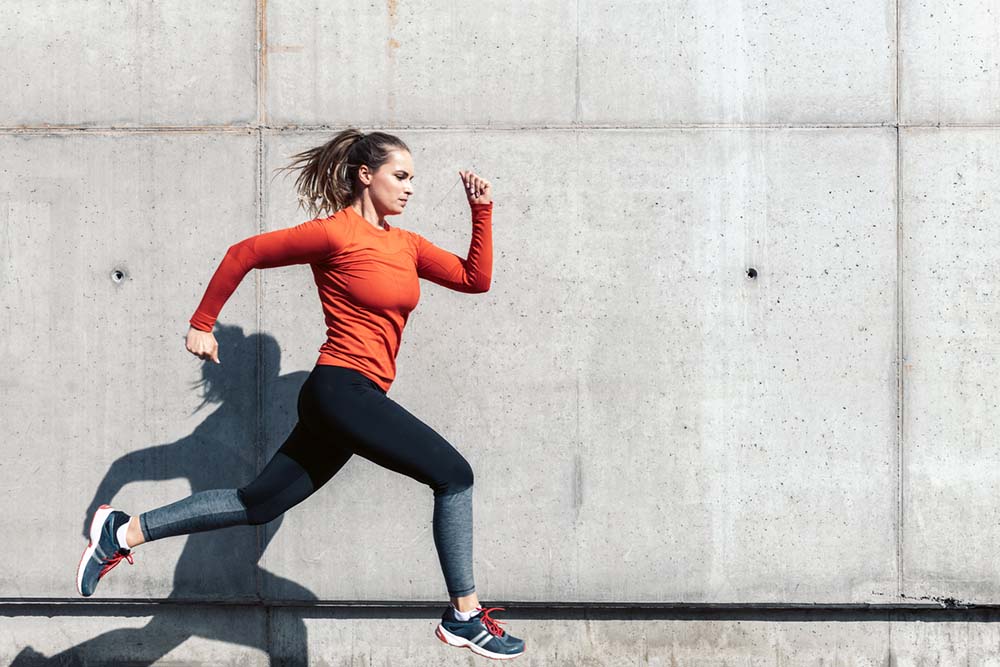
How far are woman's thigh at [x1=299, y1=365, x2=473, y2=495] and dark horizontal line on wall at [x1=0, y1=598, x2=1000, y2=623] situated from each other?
136 cm

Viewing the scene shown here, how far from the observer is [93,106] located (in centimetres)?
456

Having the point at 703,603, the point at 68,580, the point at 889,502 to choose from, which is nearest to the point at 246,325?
the point at 68,580

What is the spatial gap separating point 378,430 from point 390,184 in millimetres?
916

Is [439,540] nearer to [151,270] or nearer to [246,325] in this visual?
[246,325]

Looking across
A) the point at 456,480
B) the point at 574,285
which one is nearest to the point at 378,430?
the point at 456,480

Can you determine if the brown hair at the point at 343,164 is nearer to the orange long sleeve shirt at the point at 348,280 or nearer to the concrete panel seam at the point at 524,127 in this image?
the orange long sleeve shirt at the point at 348,280

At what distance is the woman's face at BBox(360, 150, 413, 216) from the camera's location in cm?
368

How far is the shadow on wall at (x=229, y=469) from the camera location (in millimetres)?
4574

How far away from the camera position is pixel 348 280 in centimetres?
357

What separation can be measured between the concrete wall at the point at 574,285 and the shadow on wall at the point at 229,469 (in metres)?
0.02

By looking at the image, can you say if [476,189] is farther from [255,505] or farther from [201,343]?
[255,505]

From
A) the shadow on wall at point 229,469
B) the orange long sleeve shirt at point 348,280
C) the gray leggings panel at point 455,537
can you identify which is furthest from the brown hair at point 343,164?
the gray leggings panel at point 455,537

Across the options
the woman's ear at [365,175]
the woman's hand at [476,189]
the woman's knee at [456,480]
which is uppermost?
the woman's ear at [365,175]

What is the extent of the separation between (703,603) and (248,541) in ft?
6.93
